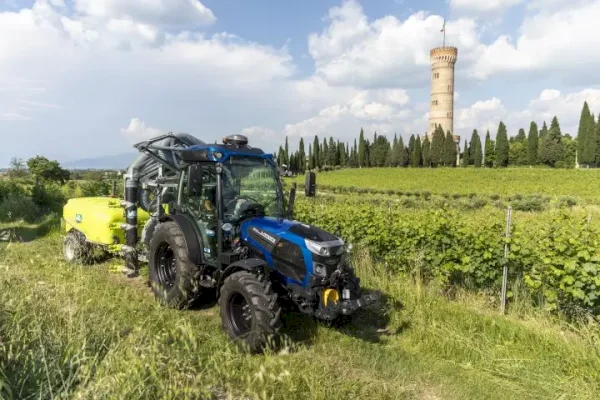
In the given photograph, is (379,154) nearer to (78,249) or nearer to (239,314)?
(78,249)

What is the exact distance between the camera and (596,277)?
15.9 feet

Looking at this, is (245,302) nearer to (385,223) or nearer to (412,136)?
(385,223)

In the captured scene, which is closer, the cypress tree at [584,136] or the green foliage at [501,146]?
the cypress tree at [584,136]

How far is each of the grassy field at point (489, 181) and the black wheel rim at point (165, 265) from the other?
2740 cm

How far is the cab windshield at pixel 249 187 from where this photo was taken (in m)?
5.25

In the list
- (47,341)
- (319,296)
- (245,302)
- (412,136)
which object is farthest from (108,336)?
(412,136)

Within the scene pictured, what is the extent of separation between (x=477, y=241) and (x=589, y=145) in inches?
2221

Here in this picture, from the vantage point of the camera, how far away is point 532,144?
6122cm

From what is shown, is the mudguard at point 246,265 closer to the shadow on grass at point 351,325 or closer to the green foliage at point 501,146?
the shadow on grass at point 351,325

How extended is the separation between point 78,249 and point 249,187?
4689 mm

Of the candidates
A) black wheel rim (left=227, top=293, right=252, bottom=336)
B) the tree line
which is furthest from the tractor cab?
the tree line

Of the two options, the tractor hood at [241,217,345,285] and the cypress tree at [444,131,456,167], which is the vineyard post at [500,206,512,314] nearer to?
the tractor hood at [241,217,345,285]

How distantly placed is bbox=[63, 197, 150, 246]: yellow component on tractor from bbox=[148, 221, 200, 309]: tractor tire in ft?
6.30

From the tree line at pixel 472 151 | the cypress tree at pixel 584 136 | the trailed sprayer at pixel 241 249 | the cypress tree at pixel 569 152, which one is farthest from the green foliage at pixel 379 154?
the trailed sprayer at pixel 241 249
